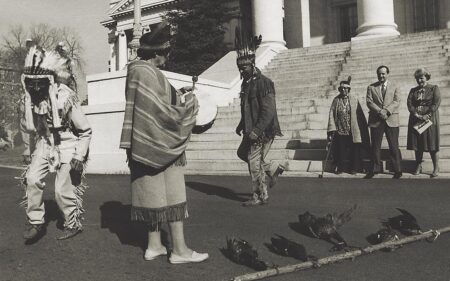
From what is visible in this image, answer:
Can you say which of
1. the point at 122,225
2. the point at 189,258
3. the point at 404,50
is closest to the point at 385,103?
the point at 122,225

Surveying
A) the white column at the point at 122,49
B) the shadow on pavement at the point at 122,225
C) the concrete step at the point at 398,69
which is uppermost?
the white column at the point at 122,49

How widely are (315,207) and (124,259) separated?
10.3ft

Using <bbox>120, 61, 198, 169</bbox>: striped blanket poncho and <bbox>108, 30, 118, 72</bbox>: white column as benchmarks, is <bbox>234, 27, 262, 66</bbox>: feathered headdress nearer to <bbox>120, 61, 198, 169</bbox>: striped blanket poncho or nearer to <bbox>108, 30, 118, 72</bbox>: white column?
Answer: <bbox>120, 61, 198, 169</bbox>: striped blanket poncho

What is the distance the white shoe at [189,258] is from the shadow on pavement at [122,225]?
71cm

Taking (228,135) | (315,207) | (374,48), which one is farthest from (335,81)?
(315,207)

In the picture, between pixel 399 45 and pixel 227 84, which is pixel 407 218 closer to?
pixel 227 84

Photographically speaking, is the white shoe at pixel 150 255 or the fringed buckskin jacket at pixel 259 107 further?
the fringed buckskin jacket at pixel 259 107

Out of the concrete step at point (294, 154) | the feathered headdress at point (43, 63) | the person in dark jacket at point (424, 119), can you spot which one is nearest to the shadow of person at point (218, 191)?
the concrete step at point (294, 154)

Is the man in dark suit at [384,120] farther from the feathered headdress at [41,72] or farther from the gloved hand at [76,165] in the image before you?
the feathered headdress at [41,72]

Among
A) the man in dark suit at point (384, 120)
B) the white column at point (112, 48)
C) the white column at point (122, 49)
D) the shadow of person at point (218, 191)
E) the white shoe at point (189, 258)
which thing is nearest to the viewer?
the white shoe at point (189, 258)

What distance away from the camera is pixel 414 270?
378 cm

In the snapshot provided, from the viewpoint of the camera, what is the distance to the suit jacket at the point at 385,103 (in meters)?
8.95

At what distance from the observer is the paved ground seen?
3.84 metres

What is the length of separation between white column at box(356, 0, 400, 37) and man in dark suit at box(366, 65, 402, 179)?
989cm
